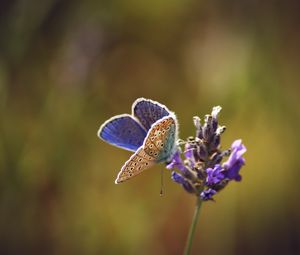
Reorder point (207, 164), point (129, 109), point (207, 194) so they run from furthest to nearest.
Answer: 1. point (129, 109)
2. point (207, 164)
3. point (207, 194)

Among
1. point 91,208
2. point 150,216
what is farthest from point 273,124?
point 91,208

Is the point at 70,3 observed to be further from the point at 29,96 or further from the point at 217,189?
the point at 217,189

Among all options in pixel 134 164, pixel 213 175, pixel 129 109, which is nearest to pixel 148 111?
pixel 134 164

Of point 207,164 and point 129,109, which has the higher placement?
point 129,109

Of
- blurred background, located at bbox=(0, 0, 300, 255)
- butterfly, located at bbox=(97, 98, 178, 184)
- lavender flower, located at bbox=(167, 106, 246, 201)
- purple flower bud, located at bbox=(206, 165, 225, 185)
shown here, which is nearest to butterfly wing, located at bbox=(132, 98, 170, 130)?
butterfly, located at bbox=(97, 98, 178, 184)

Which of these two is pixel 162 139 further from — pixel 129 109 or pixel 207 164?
pixel 129 109

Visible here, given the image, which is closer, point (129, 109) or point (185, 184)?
point (185, 184)
